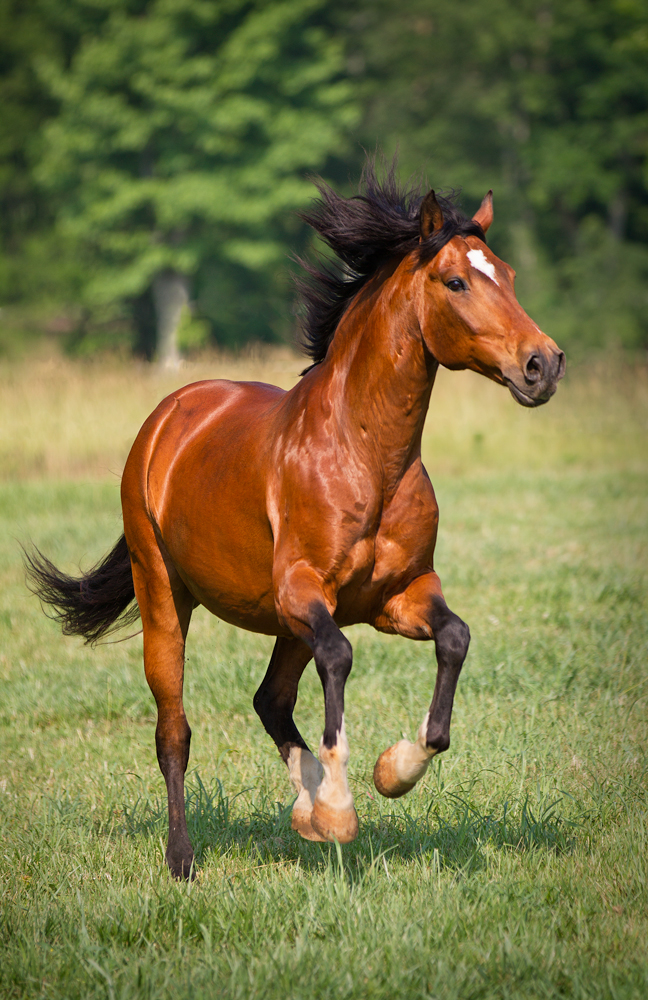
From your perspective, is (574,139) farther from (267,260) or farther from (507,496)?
(507,496)

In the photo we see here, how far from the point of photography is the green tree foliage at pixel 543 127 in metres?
30.5

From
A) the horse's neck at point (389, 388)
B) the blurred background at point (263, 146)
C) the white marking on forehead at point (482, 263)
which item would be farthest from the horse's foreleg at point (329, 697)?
the blurred background at point (263, 146)

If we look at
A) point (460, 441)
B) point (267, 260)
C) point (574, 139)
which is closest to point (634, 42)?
point (574, 139)

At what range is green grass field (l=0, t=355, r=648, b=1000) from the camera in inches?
118

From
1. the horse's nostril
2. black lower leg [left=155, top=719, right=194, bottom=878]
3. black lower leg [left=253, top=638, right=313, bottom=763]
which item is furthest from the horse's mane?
black lower leg [left=155, top=719, right=194, bottom=878]

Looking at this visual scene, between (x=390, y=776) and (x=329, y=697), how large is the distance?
0.36m

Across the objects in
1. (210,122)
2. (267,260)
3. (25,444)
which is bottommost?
(25,444)

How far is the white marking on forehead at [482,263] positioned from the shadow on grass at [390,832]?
1949mm

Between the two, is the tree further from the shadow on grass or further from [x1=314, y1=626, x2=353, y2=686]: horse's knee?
[x1=314, y1=626, x2=353, y2=686]: horse's knee

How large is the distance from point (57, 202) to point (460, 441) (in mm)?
23019

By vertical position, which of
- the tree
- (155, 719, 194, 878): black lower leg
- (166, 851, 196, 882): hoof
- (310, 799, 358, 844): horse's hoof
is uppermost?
the tree

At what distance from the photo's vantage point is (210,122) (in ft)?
97.8

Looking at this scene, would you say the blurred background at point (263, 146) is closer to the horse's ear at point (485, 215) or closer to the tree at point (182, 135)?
the tree at point (182, 135)

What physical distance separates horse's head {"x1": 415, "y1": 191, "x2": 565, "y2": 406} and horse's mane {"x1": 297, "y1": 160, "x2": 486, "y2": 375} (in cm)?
8
